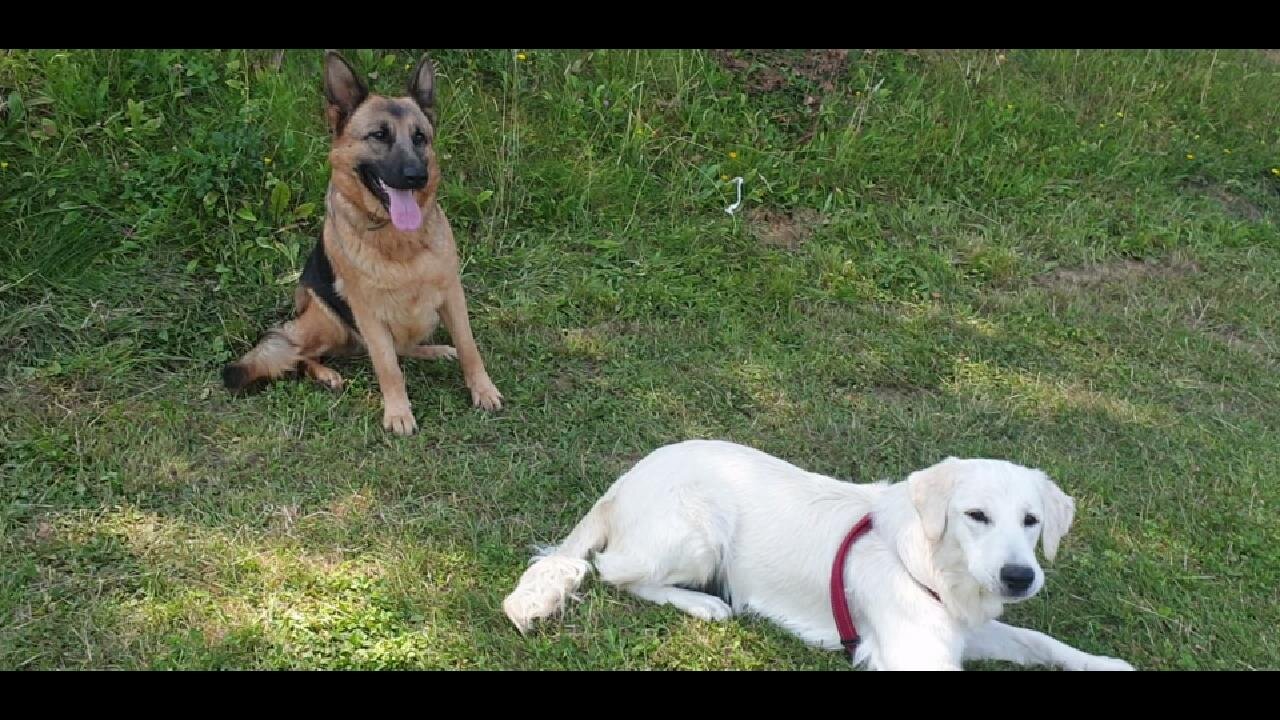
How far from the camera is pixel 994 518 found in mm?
2984

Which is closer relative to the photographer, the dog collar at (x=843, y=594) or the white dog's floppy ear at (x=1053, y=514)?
the white dog's floppy ear at (x=1053, y=514)

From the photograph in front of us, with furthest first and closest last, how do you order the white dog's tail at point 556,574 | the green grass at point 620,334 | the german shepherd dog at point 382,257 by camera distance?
the german shepherd dog at point 382,257 → the green grass at point 620,334 → the white dog's tail at point 556,574

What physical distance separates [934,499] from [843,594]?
0.49 metres

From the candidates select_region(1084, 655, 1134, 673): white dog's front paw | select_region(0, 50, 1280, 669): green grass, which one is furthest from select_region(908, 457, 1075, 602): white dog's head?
select_region(0, 50, 1280, 669): green grass

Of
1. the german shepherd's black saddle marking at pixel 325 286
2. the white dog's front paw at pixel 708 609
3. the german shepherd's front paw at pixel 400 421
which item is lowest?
the german shepherd's front paw at pixel 400 421

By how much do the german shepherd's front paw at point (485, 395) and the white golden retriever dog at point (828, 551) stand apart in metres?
1.28

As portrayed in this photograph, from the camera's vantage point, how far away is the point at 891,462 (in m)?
4.63

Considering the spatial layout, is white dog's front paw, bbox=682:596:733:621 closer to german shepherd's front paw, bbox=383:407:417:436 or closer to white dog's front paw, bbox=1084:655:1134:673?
white dog's front paw, bbox=1084:655:1134:673

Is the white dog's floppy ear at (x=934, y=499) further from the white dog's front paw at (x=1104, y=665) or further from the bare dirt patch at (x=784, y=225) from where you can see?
the bare dirt patch at (x=784, y=225)

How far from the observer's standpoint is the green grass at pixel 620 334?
11.9ft

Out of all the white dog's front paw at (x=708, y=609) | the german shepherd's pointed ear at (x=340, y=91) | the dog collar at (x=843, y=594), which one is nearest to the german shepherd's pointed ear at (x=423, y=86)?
the german shepherd's pointed ear at (x=340, y=91)

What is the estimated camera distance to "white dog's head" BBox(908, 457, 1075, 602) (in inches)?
115

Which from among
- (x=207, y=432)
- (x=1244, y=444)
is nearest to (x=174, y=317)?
(x=207, y=432)

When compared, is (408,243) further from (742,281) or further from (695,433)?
(742,281)
